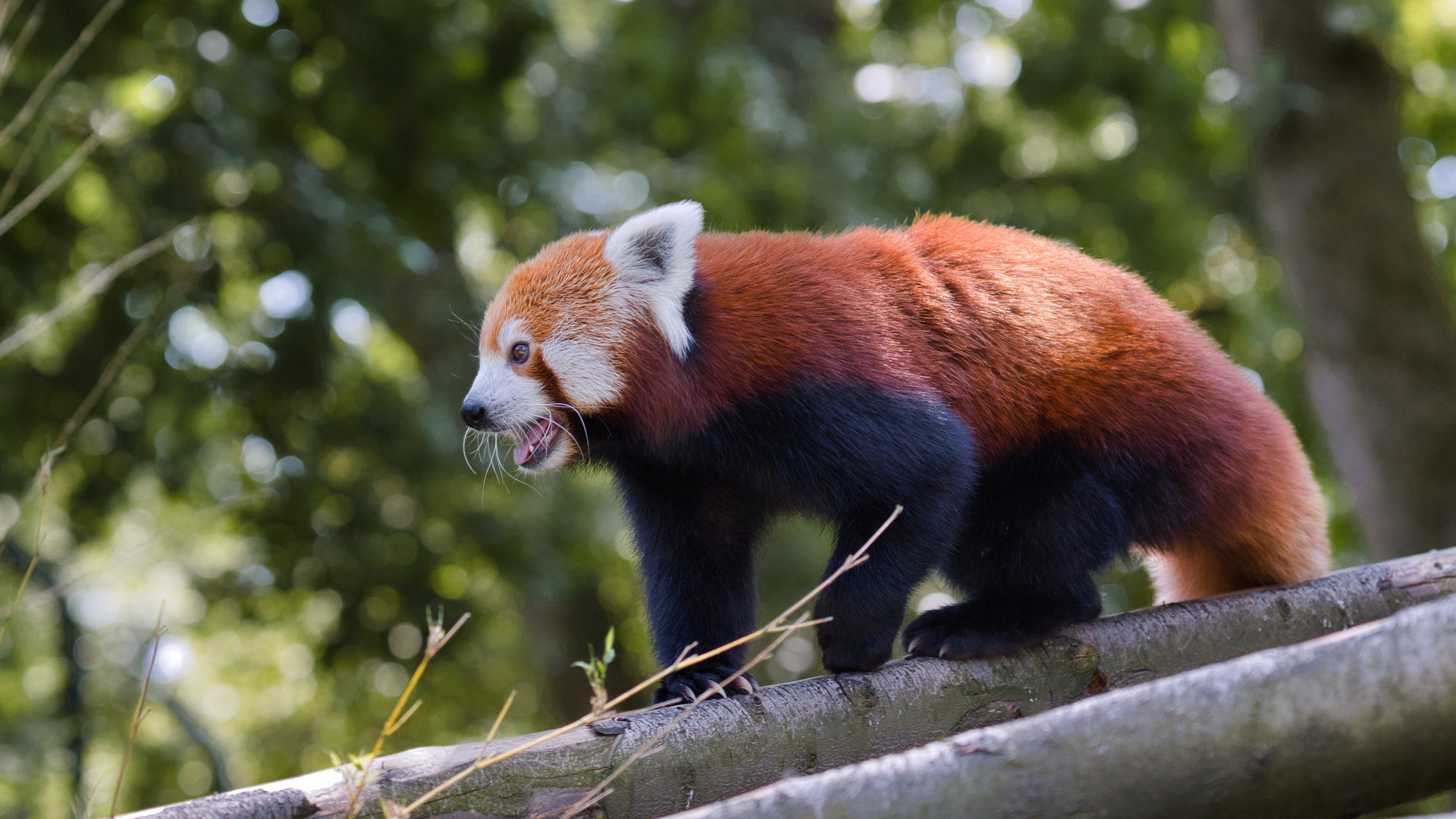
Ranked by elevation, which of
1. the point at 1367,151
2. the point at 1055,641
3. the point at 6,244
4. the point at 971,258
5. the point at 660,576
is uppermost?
the point at 1367,151

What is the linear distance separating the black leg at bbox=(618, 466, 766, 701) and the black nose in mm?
448

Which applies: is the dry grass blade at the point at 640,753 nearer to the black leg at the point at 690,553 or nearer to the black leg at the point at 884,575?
the black leg at the point at 884,575

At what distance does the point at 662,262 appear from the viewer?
2855 mm

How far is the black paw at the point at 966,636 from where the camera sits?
2775mm

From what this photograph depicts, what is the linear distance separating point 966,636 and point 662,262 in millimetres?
1219

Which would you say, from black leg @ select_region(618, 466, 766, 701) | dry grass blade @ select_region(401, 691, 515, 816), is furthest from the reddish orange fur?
dry grass blade @ select_region(401, 691, 515, 816)

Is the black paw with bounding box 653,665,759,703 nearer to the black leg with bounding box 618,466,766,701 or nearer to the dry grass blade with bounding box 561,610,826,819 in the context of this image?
the black leg with bounding box 618,466,766,701

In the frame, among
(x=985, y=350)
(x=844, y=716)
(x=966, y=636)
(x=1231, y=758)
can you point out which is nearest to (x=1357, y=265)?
(x=985, y=350)

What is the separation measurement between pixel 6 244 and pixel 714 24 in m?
4.66

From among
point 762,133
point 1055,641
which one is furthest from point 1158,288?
point 1055,641

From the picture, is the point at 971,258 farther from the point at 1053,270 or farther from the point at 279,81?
the point at 279,81

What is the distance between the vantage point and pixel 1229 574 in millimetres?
3305

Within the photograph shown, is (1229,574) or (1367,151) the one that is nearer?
(1229,574)

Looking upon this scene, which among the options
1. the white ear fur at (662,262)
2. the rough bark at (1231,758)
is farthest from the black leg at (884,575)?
the rough bark at (1231,758)
